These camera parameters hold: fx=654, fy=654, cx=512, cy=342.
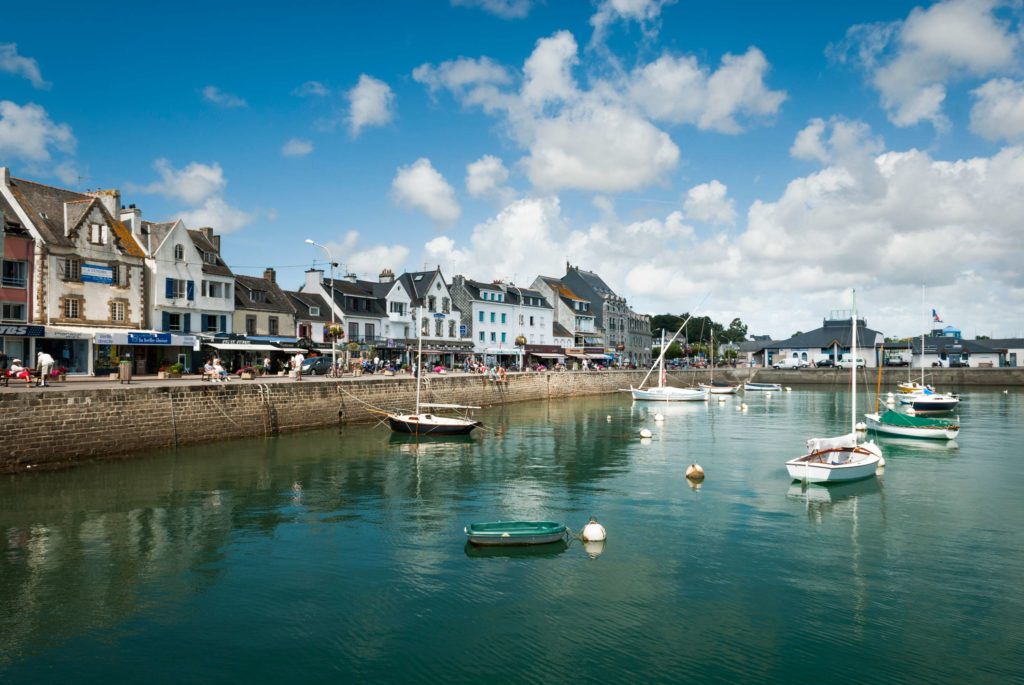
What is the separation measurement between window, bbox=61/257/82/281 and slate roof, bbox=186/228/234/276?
34.7 ft

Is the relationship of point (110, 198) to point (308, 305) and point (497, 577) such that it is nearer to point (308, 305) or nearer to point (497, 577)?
point (308, 305)

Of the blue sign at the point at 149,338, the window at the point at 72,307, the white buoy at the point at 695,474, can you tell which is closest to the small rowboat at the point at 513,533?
the white buoy at the point at 695,474

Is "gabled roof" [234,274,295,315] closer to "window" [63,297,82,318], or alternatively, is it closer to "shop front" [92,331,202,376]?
"shop front" [92,331,202,376]

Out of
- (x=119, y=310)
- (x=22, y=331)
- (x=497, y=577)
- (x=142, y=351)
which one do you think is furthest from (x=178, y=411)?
(x=497, y=577)

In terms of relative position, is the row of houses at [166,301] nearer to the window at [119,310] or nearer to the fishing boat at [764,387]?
the window at [119,310]

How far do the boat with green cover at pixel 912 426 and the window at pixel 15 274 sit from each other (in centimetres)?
5711

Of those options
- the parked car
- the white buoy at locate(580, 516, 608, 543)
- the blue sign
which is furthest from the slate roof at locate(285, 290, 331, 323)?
the white buoy at locate(580, 516, 608, 543)

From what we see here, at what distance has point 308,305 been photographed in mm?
68750

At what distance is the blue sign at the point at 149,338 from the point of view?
156ft

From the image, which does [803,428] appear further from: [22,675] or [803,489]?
[22,675]

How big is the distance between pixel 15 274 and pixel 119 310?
7662 millimetres

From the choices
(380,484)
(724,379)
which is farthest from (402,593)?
(724,379)

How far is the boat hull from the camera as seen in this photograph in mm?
27469

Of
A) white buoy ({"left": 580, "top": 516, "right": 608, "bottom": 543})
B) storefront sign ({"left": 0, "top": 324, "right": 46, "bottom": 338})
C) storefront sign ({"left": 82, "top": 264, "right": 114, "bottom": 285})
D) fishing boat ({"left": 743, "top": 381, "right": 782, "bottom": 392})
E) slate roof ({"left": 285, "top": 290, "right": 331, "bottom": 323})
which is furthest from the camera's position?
fishing boat ({"left": 743, "top": 381, "right": 782, "bottom": 392})
